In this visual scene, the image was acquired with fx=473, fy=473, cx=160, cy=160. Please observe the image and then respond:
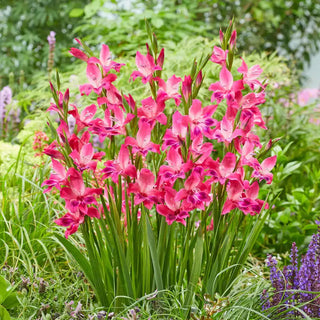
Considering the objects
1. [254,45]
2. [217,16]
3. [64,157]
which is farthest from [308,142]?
[217,16]

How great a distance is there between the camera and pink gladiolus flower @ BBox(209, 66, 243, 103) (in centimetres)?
148

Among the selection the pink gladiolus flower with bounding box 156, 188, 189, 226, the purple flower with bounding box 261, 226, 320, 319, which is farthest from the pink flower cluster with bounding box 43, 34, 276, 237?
the purple flower with bounding box 261, 226, 320, 319

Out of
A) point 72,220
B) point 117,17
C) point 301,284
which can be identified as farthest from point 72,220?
point 117,17

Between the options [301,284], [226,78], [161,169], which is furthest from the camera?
[301,284]

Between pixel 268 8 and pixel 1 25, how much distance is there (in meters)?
4.13

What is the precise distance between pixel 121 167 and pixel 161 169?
137mm

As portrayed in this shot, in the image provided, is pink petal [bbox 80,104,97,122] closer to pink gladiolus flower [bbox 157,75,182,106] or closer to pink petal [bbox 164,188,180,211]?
pink gladiolus flower [bbox 157,75,182,106]

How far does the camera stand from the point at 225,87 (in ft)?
4.96

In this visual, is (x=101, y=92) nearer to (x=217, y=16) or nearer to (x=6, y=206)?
(x=6, y=206)

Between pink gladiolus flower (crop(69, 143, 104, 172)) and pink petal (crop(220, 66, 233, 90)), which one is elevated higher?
pink petal (crop(220, 66, 233, 90))

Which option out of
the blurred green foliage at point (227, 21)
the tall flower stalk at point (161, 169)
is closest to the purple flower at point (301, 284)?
the tall flower stalk at point (161, 169)

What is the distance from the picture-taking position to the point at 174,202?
56.8 inches

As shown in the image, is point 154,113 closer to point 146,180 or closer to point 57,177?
point 146,180

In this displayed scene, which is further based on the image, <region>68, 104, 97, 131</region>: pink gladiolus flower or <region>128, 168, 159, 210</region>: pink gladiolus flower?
<region>68, 104, 97, 131</region>: pink gladiolus flower
